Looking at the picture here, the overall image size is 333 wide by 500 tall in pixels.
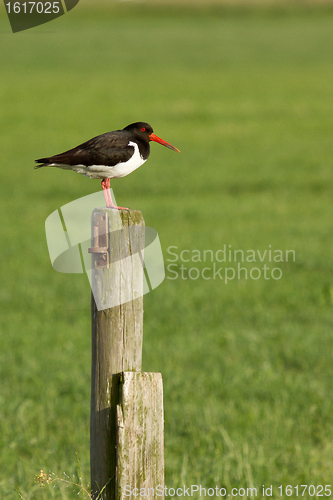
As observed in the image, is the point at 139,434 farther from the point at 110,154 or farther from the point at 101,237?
the point at 110,154

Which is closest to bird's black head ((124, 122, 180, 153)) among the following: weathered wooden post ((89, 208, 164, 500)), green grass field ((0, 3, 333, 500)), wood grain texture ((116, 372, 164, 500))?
weathered wooden post ((89, 208, 164, 500))

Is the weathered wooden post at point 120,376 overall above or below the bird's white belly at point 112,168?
below

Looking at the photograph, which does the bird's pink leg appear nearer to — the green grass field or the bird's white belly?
the bird's white belly

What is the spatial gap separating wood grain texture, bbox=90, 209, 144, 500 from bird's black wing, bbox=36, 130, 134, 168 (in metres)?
0.47

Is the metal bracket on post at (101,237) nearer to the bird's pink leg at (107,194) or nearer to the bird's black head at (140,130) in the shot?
the bird's pink leg at (107,194)

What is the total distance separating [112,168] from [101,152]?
Answer: 68 millimetres

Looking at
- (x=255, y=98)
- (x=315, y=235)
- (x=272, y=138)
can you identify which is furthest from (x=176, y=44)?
(x=315, y=235)

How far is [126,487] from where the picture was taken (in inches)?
96.5

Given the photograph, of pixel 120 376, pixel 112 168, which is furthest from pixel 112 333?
pixel 112 168

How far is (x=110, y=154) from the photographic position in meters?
1.99

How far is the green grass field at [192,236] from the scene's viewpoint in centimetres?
530

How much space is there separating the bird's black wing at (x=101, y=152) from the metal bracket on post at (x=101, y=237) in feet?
1.55

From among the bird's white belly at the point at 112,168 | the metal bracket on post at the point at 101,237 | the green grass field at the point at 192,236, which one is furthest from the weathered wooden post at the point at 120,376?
the green grass field at the point at 192,236

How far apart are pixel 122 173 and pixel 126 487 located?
4.49 feet
